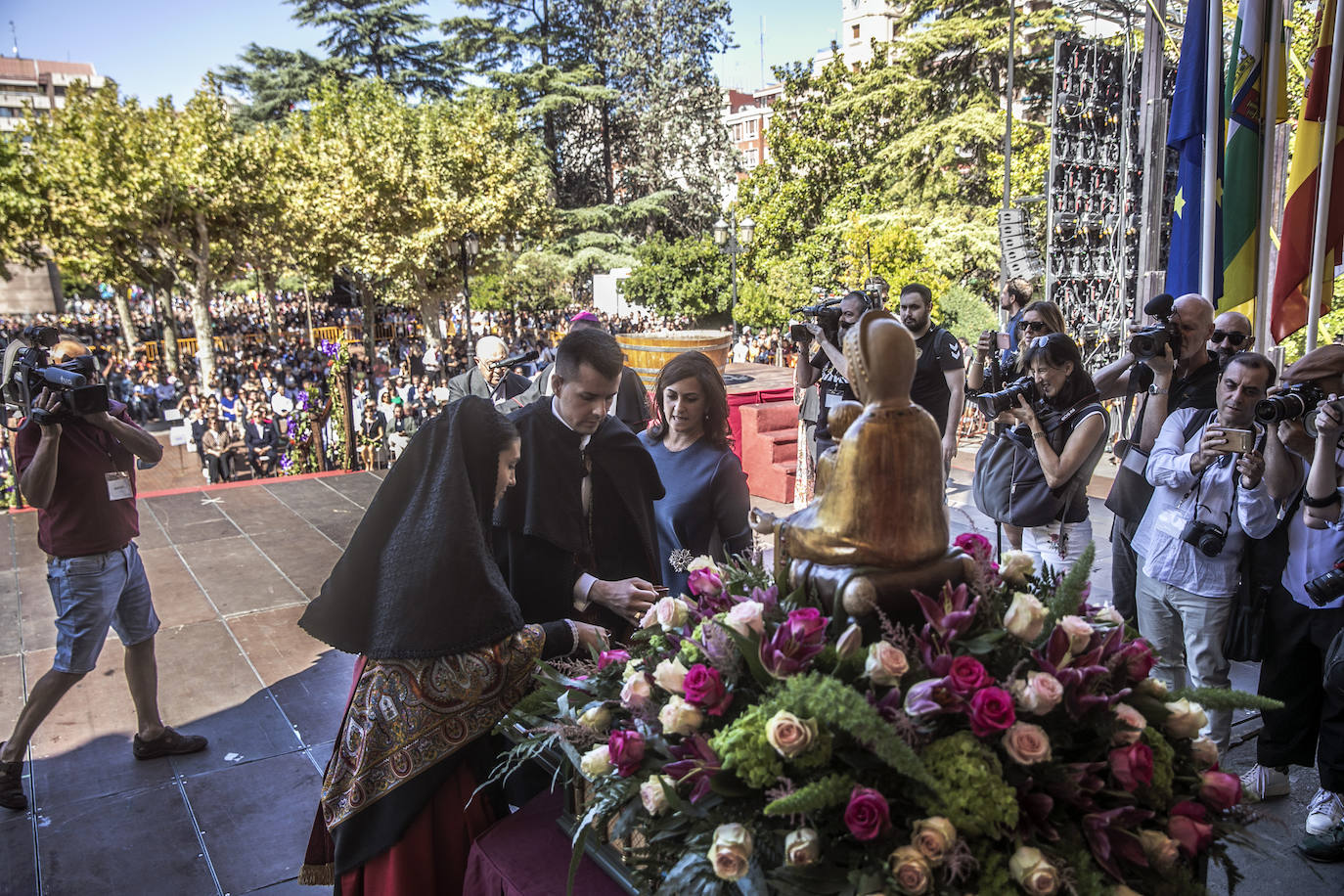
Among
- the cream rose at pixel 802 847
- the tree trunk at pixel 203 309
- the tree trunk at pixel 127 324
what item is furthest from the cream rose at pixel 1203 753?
the tree trunk at pixel 127 324

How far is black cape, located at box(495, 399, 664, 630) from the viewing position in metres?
2.91

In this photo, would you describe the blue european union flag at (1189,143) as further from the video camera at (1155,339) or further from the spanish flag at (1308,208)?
the video camera at (1155,339)

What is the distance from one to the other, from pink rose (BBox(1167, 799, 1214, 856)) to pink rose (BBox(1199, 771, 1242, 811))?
48 mm

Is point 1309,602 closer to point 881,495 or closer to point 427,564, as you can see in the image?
point 881,495

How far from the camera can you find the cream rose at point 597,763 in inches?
70.8

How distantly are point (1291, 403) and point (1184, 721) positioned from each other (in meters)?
1.87

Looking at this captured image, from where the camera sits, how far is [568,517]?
2.92 m

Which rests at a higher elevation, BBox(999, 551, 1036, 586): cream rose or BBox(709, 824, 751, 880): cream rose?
BBox(999, 551, 1036, 586): cream rose

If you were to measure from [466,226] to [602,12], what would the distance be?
44.7 feet

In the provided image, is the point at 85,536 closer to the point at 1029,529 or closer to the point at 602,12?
the point at 1029,529

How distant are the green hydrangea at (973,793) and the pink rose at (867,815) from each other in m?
0.08

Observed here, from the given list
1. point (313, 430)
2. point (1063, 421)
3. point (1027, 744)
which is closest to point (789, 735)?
point (1027, 744)

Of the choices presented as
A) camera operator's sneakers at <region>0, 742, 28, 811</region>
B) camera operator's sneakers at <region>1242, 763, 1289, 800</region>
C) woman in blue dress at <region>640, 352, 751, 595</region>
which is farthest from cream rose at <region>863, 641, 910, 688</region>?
camera operator's sneakers at <region>0, 742, 28, 811</region>

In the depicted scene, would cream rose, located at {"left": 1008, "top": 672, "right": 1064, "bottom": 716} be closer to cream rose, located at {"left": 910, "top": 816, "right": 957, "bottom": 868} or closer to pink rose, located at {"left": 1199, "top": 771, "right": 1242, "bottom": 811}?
cream rose, located at {"left": 910, "top": 816, "right": 957, "bottom": 868}
